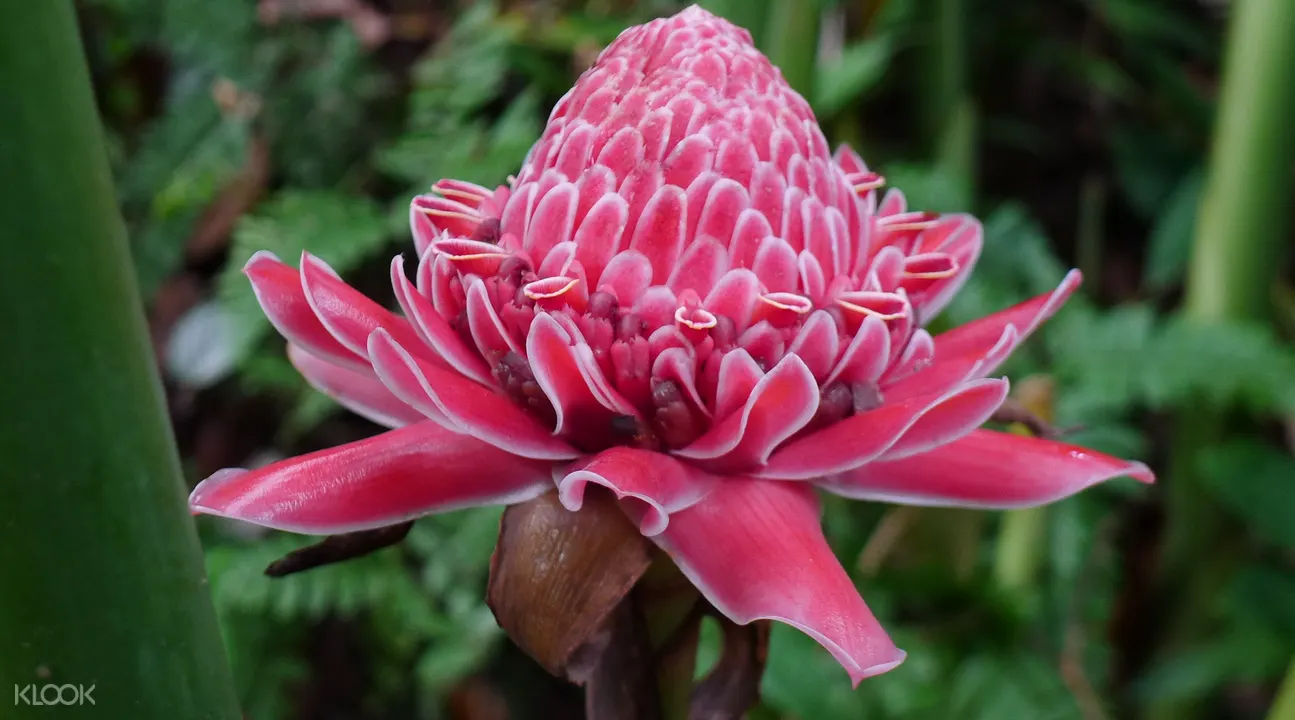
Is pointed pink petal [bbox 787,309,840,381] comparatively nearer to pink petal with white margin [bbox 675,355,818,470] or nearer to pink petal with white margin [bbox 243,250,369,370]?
pink petal with white margin [bbox 675,355,818,470]

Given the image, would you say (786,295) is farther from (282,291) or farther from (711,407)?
(282,291)

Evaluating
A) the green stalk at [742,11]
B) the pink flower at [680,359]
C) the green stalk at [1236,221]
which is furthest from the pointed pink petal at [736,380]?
the green stalk at [1236,221]

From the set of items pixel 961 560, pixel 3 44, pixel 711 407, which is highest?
pixel 3 44

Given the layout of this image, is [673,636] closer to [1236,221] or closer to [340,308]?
[340,308]

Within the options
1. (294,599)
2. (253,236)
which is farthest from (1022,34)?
(294,599)

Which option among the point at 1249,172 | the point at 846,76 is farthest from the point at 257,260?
the point at 1249,172

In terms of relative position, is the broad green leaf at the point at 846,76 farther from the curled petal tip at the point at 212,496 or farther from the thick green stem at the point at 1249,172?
the curled petal tip at the point at 212,496
